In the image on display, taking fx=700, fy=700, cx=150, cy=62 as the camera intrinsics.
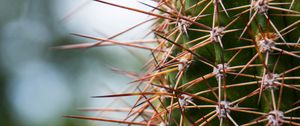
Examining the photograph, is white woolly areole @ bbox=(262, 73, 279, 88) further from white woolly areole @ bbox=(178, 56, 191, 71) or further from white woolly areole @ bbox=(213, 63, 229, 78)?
white woolly areole @ bbox=(178, 56, 191, 71)

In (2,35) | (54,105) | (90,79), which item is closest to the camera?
(54,105)

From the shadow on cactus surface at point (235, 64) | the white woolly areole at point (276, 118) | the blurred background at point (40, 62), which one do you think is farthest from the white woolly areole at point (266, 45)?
the blurred background at point (40, 62)

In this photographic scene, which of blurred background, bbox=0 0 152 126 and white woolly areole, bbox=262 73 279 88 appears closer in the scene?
white woolly areole, bbox=262 73 279 88

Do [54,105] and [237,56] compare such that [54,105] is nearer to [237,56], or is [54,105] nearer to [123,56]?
[123,56]

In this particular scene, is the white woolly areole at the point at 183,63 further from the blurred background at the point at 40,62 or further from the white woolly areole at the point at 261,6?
the blurred background at the point at 40,62

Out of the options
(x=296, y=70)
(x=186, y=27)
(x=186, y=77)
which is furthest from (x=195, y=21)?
(x=296, y=70)

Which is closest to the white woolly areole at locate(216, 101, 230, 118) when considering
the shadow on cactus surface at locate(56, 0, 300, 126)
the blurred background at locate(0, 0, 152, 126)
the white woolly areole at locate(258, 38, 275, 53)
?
the shadow on cactus surface at locate(56, 0, 300, 126)
